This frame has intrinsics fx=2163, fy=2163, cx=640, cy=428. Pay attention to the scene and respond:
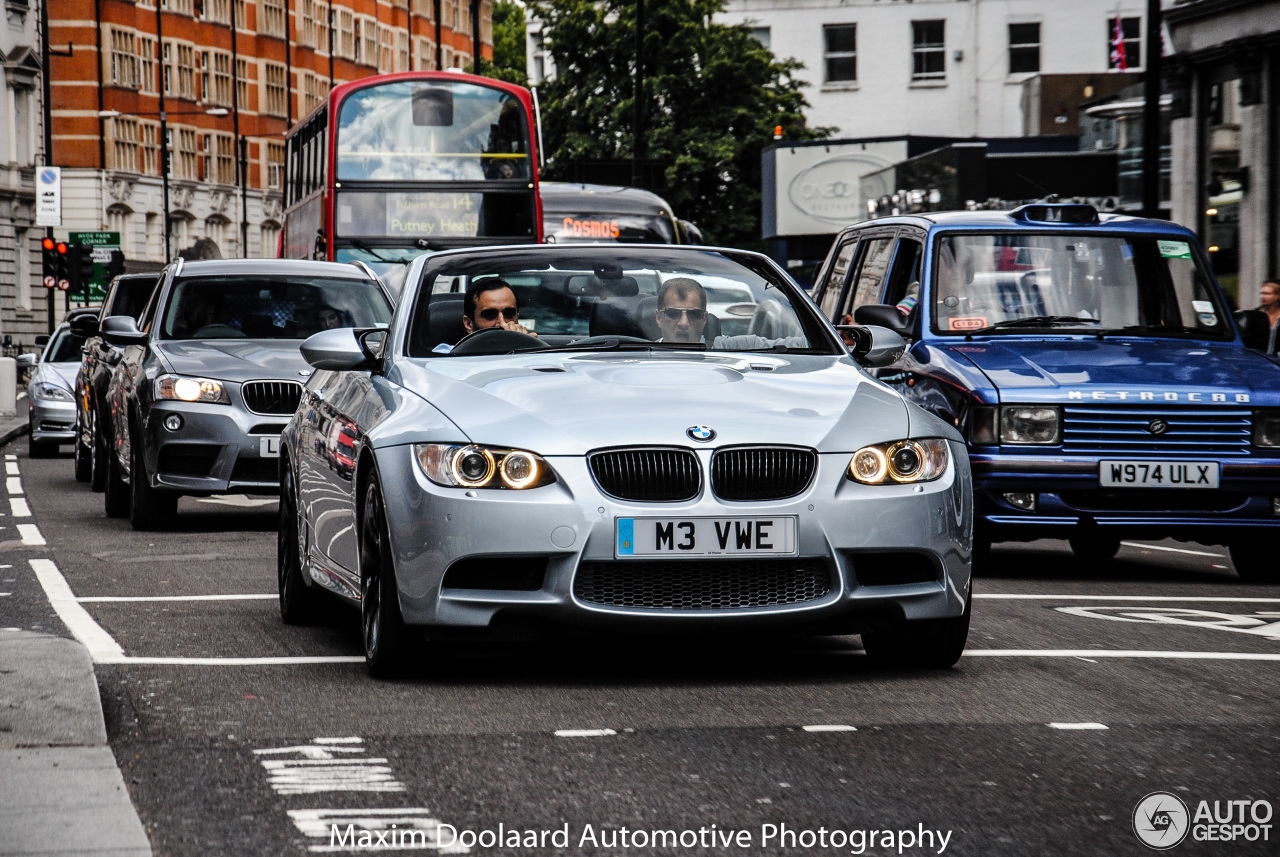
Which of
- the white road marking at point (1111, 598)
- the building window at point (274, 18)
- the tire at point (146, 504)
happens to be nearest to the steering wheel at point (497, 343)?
the white road marking at point (1111, 598)

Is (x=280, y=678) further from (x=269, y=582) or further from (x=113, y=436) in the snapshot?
(x=113, y=436)

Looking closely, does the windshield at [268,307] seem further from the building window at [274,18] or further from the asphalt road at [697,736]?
the building window at [274,18]

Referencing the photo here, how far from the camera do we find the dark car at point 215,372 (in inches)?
512

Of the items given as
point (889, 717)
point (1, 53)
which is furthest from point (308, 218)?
point (1, 53)

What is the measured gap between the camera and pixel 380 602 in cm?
682

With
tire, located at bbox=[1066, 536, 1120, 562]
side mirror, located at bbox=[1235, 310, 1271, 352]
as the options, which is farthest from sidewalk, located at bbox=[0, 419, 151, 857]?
tire, located at bbox=[1066, 536, 1120, 562]

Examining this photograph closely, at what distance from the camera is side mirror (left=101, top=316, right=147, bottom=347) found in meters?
13.6

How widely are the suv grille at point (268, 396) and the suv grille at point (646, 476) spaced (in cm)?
683

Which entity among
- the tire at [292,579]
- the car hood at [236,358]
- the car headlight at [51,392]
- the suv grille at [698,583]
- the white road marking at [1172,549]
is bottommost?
the white road marking at [1172,549]

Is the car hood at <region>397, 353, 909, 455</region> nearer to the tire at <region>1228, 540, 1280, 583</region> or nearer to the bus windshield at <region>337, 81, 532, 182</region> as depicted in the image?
the tire at <region>1228, 540, 1280, 583</region>

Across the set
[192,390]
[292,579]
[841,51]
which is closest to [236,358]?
[192,390]

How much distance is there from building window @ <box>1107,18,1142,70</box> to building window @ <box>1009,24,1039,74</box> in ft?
6.74

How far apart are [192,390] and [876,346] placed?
20.3 ft

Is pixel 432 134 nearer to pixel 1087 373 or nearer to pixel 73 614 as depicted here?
pixel 1087 373
